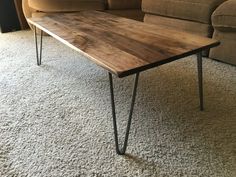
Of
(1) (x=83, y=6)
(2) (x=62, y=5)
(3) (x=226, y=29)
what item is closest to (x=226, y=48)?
(3) (x=226, y=29)

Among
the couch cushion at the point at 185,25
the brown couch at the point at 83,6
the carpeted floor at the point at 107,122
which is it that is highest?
the brown couch at the point at 83,6

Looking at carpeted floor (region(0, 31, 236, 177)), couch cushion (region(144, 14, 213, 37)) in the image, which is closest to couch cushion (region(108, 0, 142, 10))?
couch cushion (region(144, 14, 213, 37))

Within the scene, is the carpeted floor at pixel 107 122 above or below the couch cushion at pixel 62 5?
below

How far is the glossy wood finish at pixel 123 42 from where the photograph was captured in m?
0.97

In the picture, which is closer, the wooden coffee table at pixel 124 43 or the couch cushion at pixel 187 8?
the wooden coffee table at pixel 124 43

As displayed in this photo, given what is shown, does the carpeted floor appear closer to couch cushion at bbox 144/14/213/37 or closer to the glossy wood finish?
couch cushion at bbox 144/14/213/37

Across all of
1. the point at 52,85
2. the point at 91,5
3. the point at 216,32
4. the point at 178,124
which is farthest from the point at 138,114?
the point at 91,5

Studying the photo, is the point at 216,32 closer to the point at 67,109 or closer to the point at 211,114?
the point at 211,114

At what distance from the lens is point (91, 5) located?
8.37 feet

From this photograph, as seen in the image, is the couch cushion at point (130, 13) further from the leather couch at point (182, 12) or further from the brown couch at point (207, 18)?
the brown couch at point (207, 18)

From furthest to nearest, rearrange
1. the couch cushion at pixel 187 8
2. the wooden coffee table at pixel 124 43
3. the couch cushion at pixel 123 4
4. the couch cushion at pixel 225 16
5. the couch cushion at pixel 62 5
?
the couch cushion at pixel 123 4 → the couch cushion at pixel 62 5 → the couch cushion at pixel 187 8 → the couch cushion at pixel 225 16 → the wooden coffee table at pixel 124 43

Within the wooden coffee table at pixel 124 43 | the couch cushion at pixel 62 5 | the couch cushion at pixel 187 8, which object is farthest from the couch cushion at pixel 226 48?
the couch cushion at pixel 62 5

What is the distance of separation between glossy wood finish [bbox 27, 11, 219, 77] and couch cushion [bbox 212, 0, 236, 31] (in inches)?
23.6

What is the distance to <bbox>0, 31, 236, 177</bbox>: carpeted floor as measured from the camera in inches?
40.1
